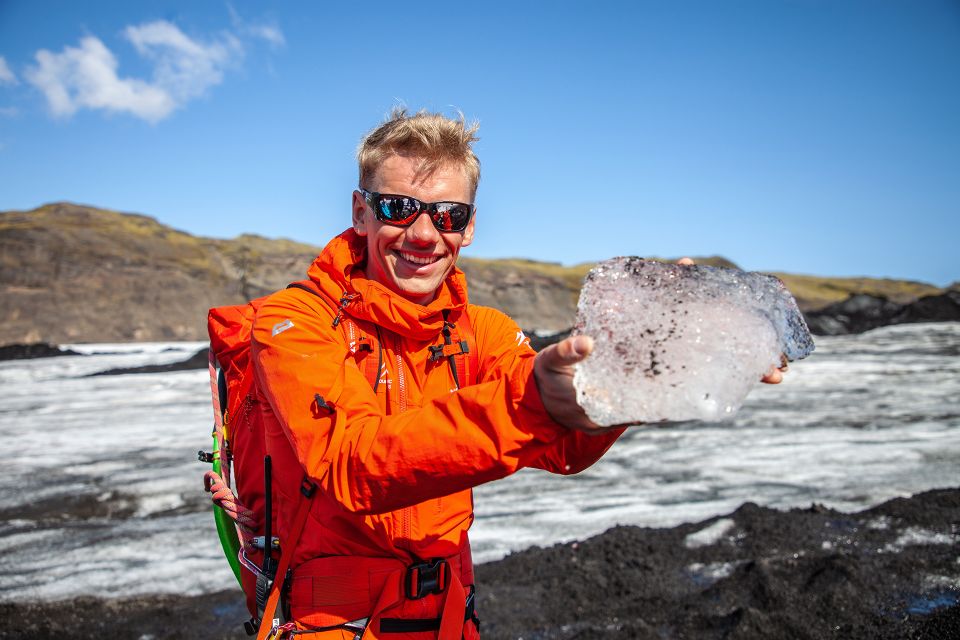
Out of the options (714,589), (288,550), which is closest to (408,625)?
(288,550)

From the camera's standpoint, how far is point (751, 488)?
7301mm

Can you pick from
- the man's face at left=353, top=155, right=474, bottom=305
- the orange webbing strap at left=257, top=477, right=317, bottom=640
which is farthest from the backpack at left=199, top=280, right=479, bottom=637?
the man's face at left=353, top=155, right=474, bottom=305

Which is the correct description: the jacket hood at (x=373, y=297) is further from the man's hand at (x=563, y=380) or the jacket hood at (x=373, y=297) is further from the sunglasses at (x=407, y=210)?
the man's hand at (x=563, y=380)

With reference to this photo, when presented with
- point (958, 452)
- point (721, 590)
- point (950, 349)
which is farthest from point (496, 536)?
point (950, 349)

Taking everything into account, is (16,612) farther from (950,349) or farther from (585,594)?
(950,349)

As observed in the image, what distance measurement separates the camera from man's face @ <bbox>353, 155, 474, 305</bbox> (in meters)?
2.01

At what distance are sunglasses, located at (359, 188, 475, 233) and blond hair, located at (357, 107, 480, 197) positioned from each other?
89mm

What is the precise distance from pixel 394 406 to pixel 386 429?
17.9 inches

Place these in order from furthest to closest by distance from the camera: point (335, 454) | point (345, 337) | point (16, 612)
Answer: point (16, 612)
point (345, 337)
point (335, 454)

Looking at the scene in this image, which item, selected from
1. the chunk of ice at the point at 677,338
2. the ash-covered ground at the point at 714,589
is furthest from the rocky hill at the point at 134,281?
the chunk of ice at the point at 677,338

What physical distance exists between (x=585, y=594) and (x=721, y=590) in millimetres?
878

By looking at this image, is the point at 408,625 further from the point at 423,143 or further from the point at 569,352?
the point at 423,143

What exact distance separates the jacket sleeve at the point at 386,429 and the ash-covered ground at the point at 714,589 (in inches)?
123

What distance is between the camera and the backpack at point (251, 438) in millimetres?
1908
